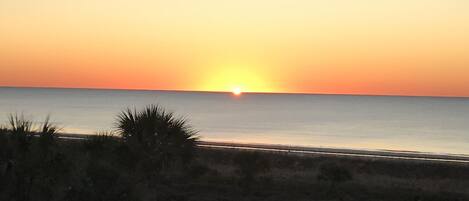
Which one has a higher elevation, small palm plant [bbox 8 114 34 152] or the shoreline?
the shoreline

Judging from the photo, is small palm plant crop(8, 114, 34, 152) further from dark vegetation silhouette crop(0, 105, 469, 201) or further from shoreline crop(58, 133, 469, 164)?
shoreline crop(58, 133, 469, 164)

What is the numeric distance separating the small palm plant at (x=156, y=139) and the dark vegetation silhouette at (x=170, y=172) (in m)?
0.04

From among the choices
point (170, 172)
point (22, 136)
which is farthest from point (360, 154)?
point (22, 136)

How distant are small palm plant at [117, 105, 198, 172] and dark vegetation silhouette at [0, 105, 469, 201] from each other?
4 centimetres

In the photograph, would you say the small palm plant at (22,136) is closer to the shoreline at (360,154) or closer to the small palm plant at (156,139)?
the small palm plant at (156,139)

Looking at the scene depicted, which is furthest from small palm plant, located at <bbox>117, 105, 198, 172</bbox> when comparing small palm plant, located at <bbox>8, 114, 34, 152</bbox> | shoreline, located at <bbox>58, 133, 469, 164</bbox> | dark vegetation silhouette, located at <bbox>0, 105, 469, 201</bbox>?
shoreline, located at <bbox>58, 133, 469, 164</bbox>

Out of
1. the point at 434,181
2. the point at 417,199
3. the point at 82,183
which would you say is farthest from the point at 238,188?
the point at 82,183

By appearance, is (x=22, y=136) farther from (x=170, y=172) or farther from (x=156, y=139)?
(x=170, y=172)

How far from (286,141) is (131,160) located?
5559cm

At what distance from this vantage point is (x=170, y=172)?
32.5m

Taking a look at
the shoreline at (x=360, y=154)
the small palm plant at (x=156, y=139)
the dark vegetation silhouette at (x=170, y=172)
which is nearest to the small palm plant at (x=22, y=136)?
the dark vegetation silhouette at (x=170, y=172)

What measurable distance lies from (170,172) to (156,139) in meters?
11.1

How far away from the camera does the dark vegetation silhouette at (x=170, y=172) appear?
572 inches

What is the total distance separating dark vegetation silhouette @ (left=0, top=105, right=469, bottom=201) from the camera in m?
14.5
